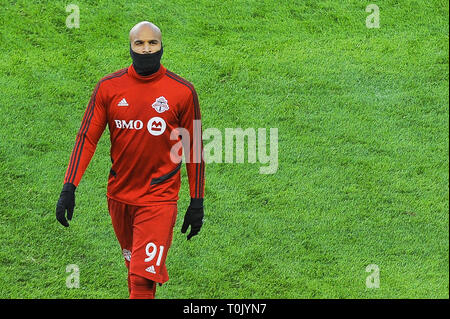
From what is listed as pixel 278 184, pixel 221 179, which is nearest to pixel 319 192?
pixel 278 184

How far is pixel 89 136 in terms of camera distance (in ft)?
20.1

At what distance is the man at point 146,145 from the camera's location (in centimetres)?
604

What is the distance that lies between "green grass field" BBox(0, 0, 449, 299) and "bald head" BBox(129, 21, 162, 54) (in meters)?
2.38

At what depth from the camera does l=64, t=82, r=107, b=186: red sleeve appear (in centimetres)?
611

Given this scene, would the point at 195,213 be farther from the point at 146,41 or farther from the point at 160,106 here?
the point at 146,41

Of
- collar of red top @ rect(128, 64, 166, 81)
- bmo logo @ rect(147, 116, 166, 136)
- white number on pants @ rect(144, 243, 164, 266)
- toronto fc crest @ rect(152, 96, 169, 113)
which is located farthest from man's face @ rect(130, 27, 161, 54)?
white number on pants @ rect(144, 243, 164, 266)

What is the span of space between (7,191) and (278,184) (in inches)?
108

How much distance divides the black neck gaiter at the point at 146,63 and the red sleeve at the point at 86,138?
34 cm

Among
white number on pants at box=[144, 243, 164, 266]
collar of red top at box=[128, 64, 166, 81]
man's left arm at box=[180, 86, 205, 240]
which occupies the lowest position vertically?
white number on pants at box=[144, 243, 164, 266]

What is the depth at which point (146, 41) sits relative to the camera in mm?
5996

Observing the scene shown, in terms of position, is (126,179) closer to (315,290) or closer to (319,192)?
(315,290)

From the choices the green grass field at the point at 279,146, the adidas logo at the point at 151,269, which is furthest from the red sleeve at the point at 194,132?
the green grass field at the point at 279,146

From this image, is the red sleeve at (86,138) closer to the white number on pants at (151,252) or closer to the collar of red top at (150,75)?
the collar of red top at (150,75)

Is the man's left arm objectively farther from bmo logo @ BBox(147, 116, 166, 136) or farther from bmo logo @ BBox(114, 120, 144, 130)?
bmo logo @ BBox(114, 120, 144, 130)
